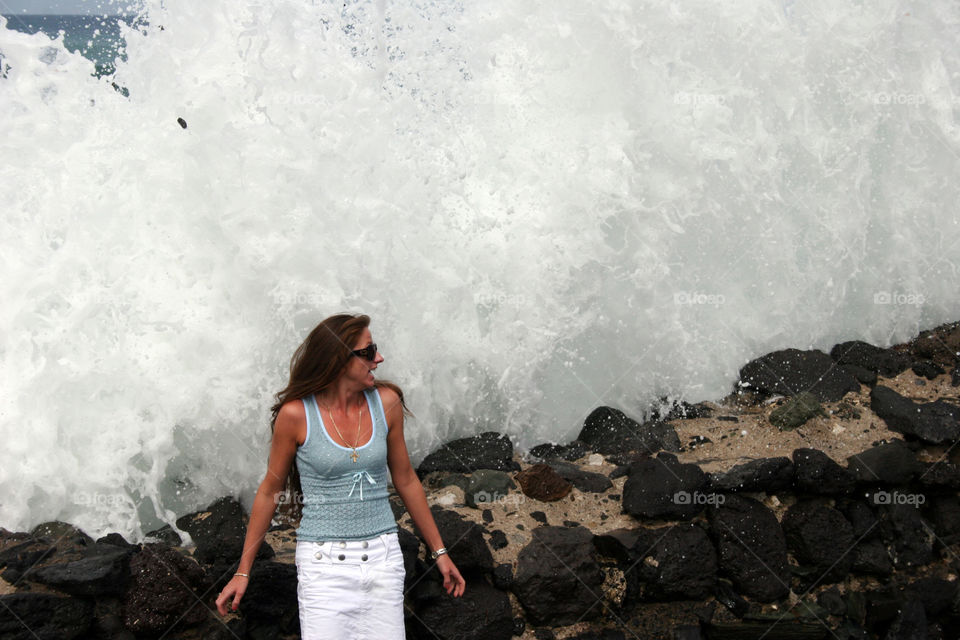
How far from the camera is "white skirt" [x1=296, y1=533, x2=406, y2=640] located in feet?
9.85

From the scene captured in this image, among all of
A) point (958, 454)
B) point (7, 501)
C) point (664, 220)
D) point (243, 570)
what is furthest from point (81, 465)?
point (958, 454)

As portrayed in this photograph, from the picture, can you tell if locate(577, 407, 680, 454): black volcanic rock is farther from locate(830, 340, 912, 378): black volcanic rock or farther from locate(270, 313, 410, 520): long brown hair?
locate(270, 313, 410, 520): long brown hair

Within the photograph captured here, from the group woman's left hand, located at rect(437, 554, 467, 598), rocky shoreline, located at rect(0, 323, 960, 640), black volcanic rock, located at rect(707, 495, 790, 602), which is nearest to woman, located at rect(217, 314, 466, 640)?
woman's left hand, located at rect(437, 554, 467, 598)

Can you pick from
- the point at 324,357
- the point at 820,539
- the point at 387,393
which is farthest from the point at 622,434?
the point at 324,357

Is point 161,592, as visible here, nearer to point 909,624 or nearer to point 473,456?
point 473,456

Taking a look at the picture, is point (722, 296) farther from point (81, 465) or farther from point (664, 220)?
point (81, 465)

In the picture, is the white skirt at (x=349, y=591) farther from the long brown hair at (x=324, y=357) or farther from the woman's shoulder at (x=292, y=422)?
the long brown hair at (x=324, y=357)

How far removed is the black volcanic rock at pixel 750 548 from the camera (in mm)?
4910

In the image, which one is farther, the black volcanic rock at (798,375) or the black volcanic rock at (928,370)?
the black volcanic rock at (928,370)

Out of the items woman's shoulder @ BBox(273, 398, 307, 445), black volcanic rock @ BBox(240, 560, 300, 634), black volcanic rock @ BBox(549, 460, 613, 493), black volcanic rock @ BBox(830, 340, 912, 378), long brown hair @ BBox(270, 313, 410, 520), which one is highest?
long brown hair @ BBox(270, 313, 410, 520)

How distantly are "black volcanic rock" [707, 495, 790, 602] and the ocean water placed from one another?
4.41 ft

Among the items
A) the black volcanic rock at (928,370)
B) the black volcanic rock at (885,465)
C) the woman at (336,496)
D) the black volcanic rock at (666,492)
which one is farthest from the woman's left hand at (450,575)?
the black volcanic rock at (928,370)

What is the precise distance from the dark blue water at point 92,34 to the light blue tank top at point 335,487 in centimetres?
414

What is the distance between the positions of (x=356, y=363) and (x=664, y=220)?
4362 millimetres
